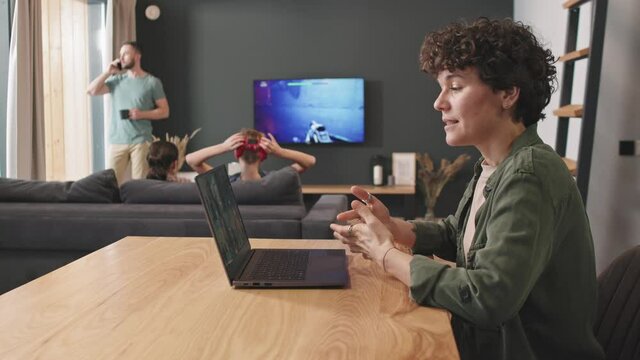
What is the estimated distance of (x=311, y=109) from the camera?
637cm

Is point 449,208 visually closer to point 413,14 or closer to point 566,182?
point 413,14

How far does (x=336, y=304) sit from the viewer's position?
46.8 inches

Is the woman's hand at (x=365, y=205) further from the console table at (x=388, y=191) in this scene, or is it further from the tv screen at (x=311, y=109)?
the tv screen at (x=311, y=109)

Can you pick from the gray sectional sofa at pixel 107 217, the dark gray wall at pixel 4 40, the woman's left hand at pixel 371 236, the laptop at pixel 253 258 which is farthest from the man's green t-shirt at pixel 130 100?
the woman's left hand at pixel 371 236

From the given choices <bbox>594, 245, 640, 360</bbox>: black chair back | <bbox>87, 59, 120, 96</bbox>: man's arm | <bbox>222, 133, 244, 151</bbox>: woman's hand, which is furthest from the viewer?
<bbox>87, 59, 120, 96</bbox>: man's arm

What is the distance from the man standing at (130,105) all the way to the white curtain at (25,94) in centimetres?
62

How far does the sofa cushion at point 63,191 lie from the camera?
297 cm

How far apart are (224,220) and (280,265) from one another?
17 centimetres

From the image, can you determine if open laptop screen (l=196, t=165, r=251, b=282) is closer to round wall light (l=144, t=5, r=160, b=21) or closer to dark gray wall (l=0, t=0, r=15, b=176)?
dark gray wall (l=0, t=0, r=15, b=176)

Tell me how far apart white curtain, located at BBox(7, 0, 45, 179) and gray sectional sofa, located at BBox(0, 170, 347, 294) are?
210cm

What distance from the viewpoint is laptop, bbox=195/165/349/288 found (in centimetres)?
130

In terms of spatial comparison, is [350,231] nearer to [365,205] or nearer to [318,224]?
[365,205]

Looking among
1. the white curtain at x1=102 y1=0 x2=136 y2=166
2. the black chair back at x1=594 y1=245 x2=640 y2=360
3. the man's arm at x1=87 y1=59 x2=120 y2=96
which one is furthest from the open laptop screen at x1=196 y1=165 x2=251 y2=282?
the white curtain at x1=102 y1=0 x2=136 y2=166

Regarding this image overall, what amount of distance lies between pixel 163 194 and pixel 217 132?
383cm
